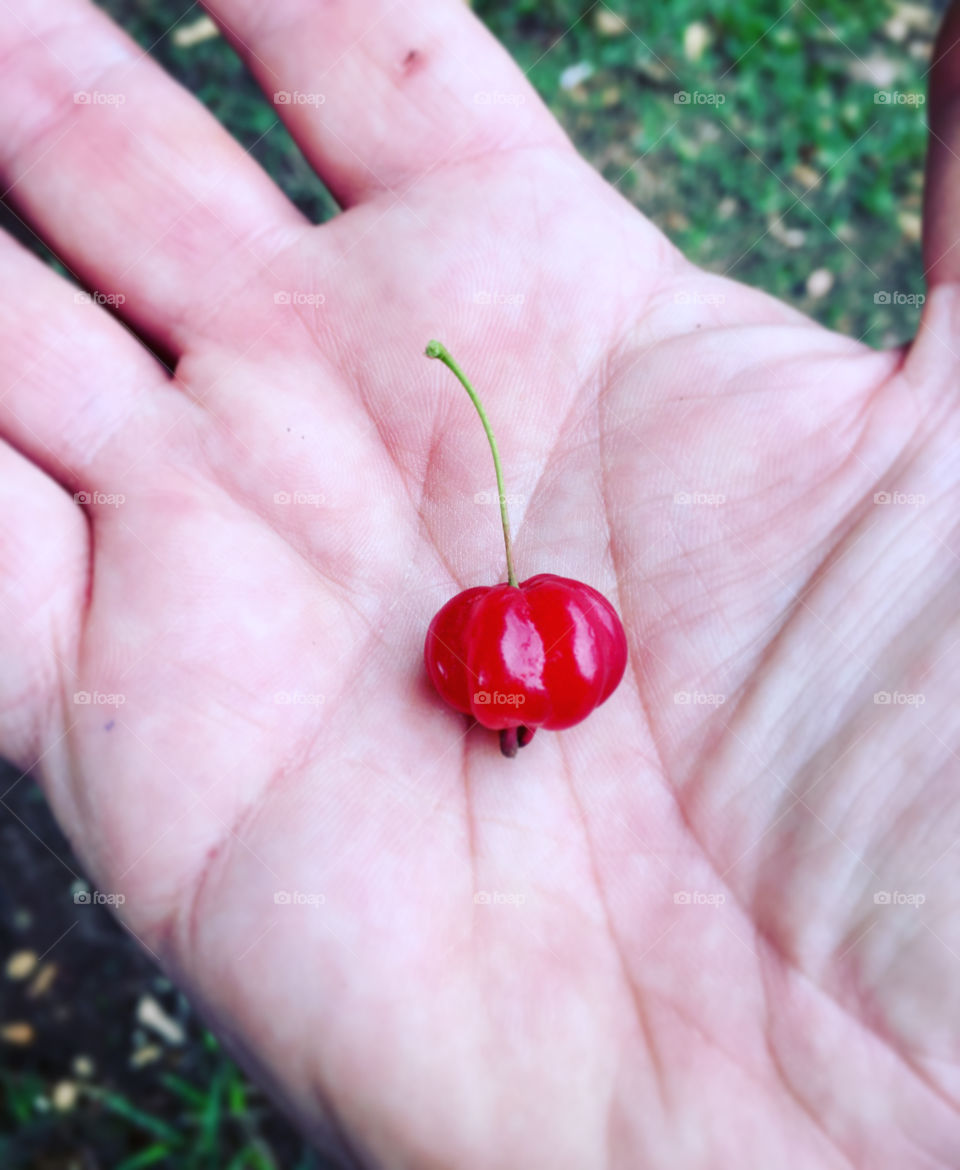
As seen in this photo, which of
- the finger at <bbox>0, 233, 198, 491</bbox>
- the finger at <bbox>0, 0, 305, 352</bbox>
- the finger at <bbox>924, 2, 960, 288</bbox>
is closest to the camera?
the finger at <bbox>924, 2, 960, 288</bbox>

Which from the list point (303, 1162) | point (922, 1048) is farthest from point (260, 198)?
point (303, 1162)

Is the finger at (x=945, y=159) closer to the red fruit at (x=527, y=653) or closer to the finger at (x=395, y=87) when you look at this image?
the finger at (x=395, y=87)

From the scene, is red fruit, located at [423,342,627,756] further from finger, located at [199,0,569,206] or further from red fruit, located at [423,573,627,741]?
finger, located at [199,0,569,206]

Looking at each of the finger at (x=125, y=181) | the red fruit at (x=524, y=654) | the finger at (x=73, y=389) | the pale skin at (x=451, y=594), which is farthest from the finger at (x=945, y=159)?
the finger at (x=73, y=389)

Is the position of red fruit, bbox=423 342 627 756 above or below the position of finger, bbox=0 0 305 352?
below

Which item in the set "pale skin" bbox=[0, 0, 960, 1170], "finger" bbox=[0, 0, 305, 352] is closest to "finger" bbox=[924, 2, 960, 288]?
"pale skin" bbox=[0, 0, 960, 1170]

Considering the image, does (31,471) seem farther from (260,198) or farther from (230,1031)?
(230,1031)
